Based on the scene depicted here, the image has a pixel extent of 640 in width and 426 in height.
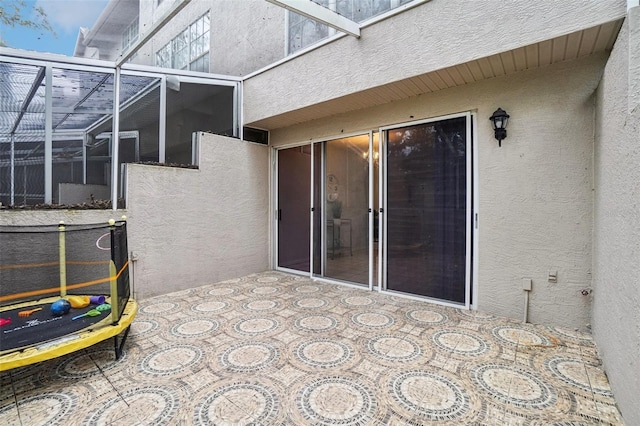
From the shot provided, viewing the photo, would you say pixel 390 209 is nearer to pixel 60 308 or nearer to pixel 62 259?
pixel 60 308

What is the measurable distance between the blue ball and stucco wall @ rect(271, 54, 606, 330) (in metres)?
4.42

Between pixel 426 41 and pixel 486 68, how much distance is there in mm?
713

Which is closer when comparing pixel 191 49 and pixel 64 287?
pixel 64 287

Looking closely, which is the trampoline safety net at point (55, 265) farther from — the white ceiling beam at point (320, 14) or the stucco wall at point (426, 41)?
the stucco wall at point (426, 41)

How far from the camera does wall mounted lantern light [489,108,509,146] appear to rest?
3.35 meters

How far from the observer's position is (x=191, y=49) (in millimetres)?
7367

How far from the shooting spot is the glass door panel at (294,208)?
17.9ft

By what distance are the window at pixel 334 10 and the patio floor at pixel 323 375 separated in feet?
12.8

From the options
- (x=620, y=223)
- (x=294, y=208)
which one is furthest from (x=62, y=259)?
(x=620, y=223)

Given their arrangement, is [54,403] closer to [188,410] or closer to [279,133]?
[188,410]

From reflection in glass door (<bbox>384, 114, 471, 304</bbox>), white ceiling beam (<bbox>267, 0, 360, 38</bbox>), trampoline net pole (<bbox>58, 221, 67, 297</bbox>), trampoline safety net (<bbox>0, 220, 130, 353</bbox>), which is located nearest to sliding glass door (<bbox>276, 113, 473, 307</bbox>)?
reflection in glass door (<bbox>384, 114, 471, 304</bbox>)

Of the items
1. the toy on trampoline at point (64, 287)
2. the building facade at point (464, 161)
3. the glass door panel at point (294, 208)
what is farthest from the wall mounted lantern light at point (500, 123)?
the toy on trampoline at point (64, 287)

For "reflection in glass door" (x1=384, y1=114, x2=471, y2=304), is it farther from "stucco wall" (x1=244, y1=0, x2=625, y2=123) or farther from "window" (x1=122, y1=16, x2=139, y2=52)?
"window" (x1=122, y1=16, x2=139, y2=52)

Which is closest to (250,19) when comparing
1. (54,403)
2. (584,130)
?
(584,130)
